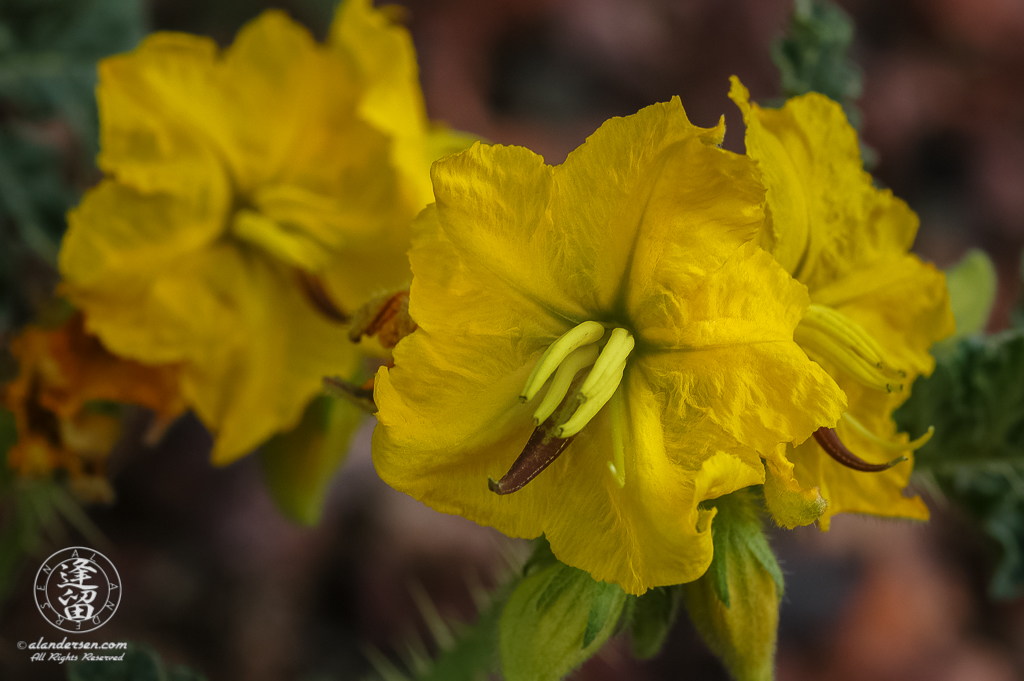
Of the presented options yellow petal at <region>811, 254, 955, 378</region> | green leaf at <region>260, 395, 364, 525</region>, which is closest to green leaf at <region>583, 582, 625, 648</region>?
yellow petal at <region>811, 254, 955, 378</region>

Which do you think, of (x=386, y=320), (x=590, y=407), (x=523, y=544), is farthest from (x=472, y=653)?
(x=590, y=407)

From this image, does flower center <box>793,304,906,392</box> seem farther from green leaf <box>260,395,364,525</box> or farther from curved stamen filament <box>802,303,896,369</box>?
green leaf <box>260,395,364,525</box>

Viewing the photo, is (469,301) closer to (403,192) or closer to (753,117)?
(753,117)

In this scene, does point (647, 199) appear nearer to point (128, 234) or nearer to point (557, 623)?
point (557, 623)

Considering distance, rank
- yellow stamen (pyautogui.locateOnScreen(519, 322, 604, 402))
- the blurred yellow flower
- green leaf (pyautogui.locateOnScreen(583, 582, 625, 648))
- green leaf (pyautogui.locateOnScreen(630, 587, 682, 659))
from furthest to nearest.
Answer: the blurred yellow flower → green leaf (pyautogui.locateOnScreen(630, 587, 682, 659)) → green leaf (pyautogui.locateOnScreen(583, 582, 625, 648)) → yellow stamen (pyautogui.locateOnScreen(519, 322, 604, 402))

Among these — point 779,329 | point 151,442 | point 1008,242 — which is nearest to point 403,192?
point 151,442

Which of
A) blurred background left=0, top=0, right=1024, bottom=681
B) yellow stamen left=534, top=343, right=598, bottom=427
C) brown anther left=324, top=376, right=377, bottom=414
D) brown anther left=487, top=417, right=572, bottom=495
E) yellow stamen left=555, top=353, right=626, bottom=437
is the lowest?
blurred background left=0, top=0, right=1024, bottom=681

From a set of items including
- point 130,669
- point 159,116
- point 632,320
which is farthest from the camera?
point 159,116
